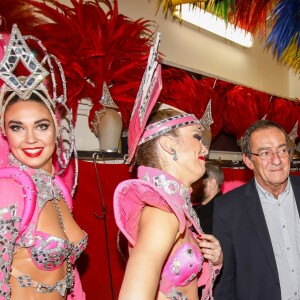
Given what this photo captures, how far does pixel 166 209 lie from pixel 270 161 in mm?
1089

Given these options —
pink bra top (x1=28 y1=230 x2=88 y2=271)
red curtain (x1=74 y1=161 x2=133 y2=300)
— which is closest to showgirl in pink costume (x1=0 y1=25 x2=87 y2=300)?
pink bra top (x1=28 y1=230 x2=88 y2=271)

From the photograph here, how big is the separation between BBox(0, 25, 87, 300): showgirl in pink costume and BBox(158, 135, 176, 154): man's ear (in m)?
0.47

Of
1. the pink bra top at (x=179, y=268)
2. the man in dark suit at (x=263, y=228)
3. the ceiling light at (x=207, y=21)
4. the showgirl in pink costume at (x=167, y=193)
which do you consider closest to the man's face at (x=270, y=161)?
the man in dark suit at (x=263, y=228)

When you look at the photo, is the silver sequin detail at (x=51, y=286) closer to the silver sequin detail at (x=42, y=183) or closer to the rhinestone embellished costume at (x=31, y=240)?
the rhinestone embellished costume at (x=31, y=240)

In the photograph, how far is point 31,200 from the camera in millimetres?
1587

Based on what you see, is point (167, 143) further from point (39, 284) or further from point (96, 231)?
point (96, 231)

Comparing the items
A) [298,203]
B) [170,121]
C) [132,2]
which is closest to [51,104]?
[170,121]

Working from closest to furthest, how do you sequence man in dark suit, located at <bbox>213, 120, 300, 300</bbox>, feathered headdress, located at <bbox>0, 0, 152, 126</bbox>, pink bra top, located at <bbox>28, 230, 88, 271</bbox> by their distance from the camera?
pink bra top, located at <bbox>28, 230, 88, 271</bbox>, man in dark suit, located at <bbox>213, 120, 300, 300</bbox>, feathered headdress, located at <bbox>0, 0, 152, 126</bbox>

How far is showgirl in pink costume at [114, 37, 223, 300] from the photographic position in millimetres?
1376

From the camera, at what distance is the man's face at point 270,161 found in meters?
2.26

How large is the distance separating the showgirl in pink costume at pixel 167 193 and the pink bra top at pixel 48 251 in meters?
0.26

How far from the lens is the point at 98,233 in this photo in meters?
2.55

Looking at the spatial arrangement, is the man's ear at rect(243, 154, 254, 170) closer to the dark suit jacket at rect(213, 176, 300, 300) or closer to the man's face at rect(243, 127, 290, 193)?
the man's face at rect(243, 127, 290, 193)

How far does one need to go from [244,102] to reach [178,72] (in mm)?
924
